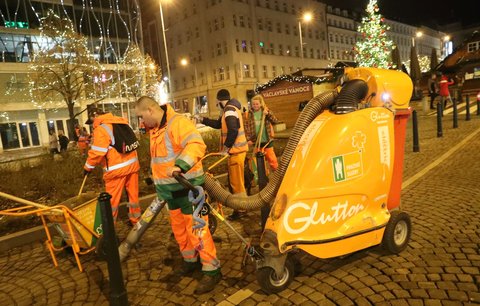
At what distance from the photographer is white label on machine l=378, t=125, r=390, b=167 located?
3.58 m

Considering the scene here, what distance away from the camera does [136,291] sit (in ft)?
12.0

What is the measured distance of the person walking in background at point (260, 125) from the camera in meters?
6.46

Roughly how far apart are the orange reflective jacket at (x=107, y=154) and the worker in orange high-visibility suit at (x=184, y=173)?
1140 millimetres

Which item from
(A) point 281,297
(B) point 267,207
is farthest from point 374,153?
(A) point 281,297

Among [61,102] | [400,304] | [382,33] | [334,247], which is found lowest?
[400,304]

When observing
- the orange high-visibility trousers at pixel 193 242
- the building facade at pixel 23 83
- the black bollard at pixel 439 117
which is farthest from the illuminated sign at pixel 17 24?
the orange high-visibility trousers at pixel 193 242

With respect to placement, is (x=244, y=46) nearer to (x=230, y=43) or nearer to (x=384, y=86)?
(x=230, y=43)

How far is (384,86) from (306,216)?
1.66 m

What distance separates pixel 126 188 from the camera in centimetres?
508

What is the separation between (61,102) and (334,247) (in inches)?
1321

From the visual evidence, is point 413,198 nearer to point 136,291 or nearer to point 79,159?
point 136,291

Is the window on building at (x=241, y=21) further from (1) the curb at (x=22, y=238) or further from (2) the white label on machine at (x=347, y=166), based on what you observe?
(2) the white label on machine at (x=347, y=166)

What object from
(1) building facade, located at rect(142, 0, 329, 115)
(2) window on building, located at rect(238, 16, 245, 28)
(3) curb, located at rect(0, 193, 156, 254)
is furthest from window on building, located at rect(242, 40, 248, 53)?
(3) curb, located at rect(0, 193, 156, 254)

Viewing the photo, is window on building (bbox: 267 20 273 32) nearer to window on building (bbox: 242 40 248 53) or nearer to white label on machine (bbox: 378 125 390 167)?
window on building (bbox: 242 40 248 53)
